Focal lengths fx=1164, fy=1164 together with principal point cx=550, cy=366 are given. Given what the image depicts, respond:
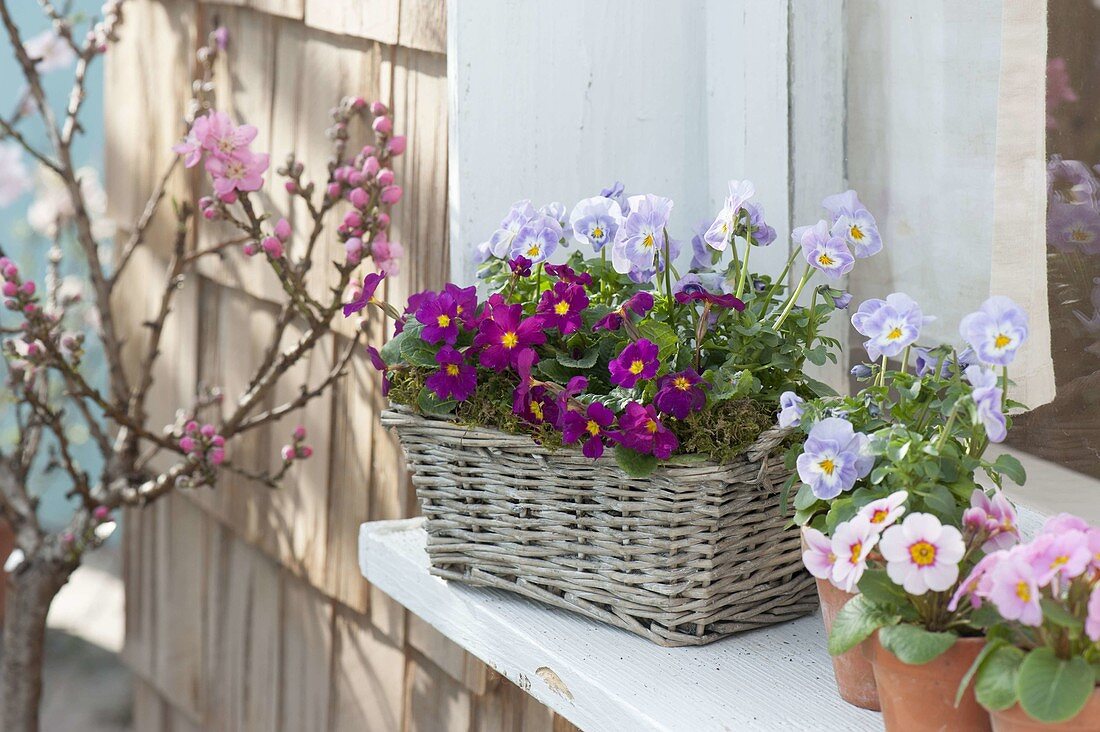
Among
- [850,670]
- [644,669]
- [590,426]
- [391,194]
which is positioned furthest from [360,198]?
[850,670]

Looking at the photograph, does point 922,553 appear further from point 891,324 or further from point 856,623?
point 891,324

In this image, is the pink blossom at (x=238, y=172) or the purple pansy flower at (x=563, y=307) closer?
the purple pansy flower at (x=563, y=307)

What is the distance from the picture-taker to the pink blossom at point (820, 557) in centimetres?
74

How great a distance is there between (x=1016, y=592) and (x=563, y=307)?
0.43 m

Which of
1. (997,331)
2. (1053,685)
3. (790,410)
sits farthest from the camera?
A: (790,410)

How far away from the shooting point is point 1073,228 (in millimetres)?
916

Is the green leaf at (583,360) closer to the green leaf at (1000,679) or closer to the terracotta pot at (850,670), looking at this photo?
the terracotta pot at (850,670)

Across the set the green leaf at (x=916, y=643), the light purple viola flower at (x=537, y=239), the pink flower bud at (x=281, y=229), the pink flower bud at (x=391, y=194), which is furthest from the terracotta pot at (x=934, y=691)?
the pink flower bud at (x=281, y=229)

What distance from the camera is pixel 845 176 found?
1.13 metres

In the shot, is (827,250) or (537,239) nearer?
(827,250)

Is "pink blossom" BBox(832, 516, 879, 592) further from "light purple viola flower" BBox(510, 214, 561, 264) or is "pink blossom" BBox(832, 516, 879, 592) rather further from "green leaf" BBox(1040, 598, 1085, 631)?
"light purple viola flower" BBox(510, 214, 561, 264)

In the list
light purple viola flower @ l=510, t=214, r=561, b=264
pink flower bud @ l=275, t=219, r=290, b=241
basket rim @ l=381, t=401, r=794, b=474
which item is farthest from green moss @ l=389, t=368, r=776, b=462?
pink flower bud @ l=275, t=219, r=290, b=241

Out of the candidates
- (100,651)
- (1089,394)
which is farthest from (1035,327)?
(100,651)

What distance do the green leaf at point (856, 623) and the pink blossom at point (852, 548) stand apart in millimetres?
16
